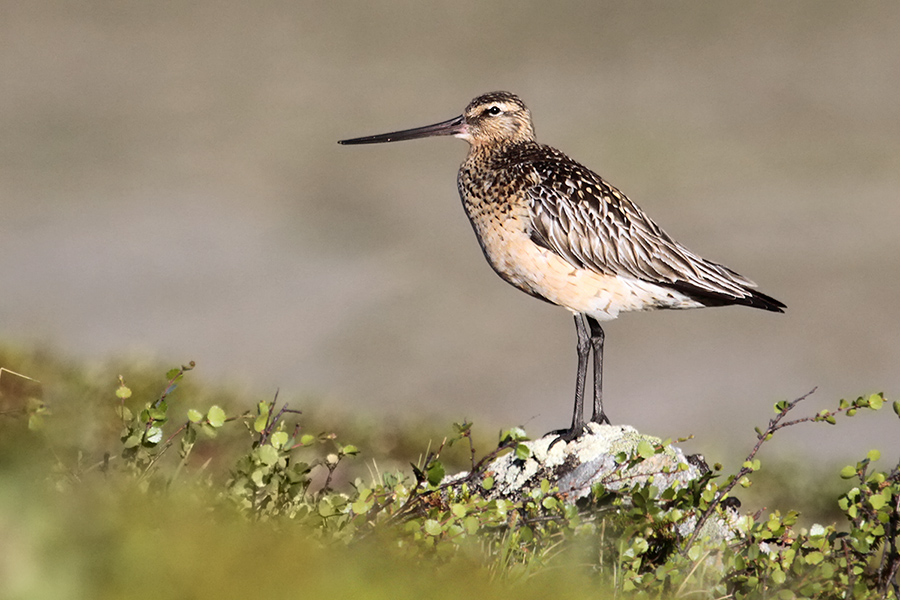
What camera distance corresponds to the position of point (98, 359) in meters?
7.58

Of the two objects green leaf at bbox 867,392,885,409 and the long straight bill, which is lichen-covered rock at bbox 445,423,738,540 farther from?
the long straight bill

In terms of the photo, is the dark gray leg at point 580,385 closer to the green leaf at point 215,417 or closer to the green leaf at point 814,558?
the green leaf at point 814,558

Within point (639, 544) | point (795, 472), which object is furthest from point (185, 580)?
point (795, 472)

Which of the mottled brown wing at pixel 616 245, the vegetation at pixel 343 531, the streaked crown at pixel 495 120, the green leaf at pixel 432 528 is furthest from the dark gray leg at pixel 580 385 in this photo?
the green leaf at pixel 432 528

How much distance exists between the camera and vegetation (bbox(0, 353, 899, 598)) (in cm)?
257

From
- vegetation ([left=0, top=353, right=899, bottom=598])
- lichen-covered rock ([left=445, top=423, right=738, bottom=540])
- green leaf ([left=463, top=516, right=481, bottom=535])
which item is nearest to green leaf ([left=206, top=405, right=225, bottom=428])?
vegetation ([left=0, top=353, right=899, bottom=598])

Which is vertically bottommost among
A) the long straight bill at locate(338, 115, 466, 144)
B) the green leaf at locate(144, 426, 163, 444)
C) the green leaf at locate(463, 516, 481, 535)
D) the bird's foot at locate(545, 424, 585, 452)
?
the bird's foot at locate(545, 424, 585, 452)

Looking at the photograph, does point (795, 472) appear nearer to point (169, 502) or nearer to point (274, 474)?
point (274, 474)

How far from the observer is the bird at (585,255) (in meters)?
6.50

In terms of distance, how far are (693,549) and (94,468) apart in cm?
258

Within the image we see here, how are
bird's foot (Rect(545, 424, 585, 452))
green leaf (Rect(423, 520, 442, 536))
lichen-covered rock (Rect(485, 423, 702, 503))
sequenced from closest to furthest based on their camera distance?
green leaf (Rect(423, 520, 442, 536)) < lichen-covered rock (Rect(485, 423, 702, 503)) < bird's foot (Rect(545, 424, 585, 452))

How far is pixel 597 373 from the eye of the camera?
22.1 feet

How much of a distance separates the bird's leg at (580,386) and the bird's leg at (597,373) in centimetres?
5

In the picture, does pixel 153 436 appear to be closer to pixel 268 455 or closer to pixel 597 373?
pixel 268 455
